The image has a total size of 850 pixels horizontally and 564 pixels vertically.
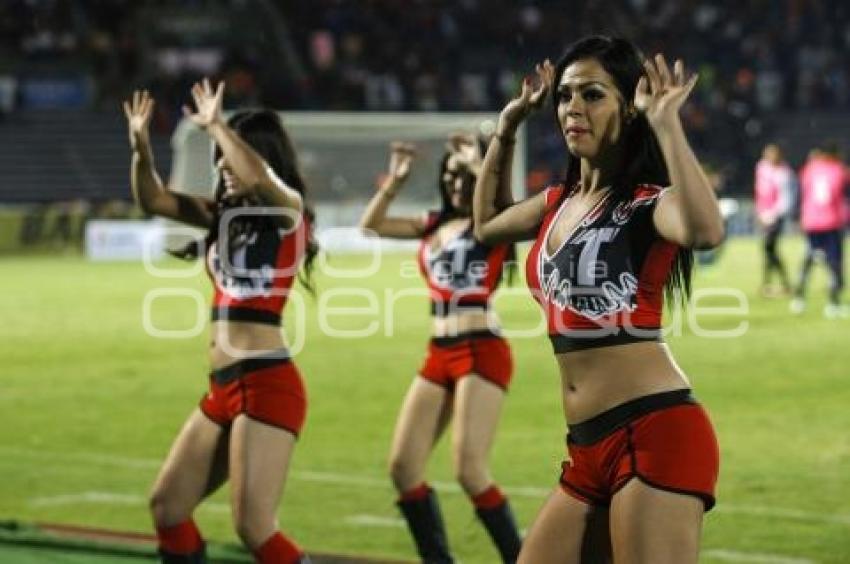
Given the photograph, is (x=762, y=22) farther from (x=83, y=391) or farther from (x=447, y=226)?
(x=447, y=226)

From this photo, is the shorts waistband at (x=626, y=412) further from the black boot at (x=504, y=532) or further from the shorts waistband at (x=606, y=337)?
the black boot at (x=504, y=532)

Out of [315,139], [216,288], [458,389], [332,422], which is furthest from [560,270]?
[315,139]

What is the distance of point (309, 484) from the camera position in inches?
438

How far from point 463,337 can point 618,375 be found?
373cm

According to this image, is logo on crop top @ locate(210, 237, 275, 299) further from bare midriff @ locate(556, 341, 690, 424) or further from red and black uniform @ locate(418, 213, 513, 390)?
bare midriff @ locate(556, 341, 690, 424)

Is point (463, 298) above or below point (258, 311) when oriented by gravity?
below

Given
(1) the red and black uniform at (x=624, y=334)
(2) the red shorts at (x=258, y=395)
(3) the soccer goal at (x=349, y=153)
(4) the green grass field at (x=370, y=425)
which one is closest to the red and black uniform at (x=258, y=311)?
(2) the red shorts at (x=258, y=395)

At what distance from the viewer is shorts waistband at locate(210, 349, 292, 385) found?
7031 millimetres

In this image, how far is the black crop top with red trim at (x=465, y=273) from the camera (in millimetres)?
8891

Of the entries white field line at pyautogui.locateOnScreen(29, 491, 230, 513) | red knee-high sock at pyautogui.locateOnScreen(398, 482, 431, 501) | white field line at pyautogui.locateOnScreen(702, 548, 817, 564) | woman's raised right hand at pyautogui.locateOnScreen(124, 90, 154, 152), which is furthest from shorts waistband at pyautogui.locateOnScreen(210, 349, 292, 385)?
white field line at pyautogui.locateOnScreen(29, 491, 230, 513)

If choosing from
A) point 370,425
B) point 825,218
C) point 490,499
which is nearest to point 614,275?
point 490,499

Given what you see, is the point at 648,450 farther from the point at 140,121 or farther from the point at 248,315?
the point at 140,121

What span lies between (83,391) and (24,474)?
4.12 meters

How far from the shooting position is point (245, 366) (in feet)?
23.1
